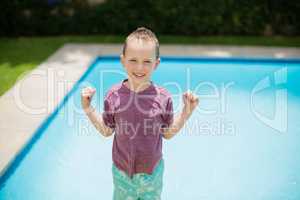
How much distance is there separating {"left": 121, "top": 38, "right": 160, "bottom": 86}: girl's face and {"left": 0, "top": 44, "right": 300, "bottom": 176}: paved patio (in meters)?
2.59

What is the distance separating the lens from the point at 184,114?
2.93 metres

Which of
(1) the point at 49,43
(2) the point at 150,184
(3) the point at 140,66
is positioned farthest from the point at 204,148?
(1) the point at 49,43

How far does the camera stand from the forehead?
110 inches

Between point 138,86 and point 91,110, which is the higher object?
point 138,86

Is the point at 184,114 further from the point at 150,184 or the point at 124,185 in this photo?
the point at 124,185

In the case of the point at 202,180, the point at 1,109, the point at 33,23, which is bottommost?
the point at 202,180

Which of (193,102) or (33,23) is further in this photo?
(33,23)

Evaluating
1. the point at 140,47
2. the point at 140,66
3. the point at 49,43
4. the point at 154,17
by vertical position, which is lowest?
the point at 140,66

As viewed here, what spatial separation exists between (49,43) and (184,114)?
25.4ft

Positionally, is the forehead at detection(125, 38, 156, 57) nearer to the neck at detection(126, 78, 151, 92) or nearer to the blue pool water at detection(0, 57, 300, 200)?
the neck at detection(126, 78, 151, 92)

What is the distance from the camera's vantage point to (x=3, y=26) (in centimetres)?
1088

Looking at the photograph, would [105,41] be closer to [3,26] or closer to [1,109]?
[3,26]

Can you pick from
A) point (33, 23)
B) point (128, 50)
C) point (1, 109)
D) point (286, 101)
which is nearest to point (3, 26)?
point (33, 23)

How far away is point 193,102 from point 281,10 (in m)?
8.77
